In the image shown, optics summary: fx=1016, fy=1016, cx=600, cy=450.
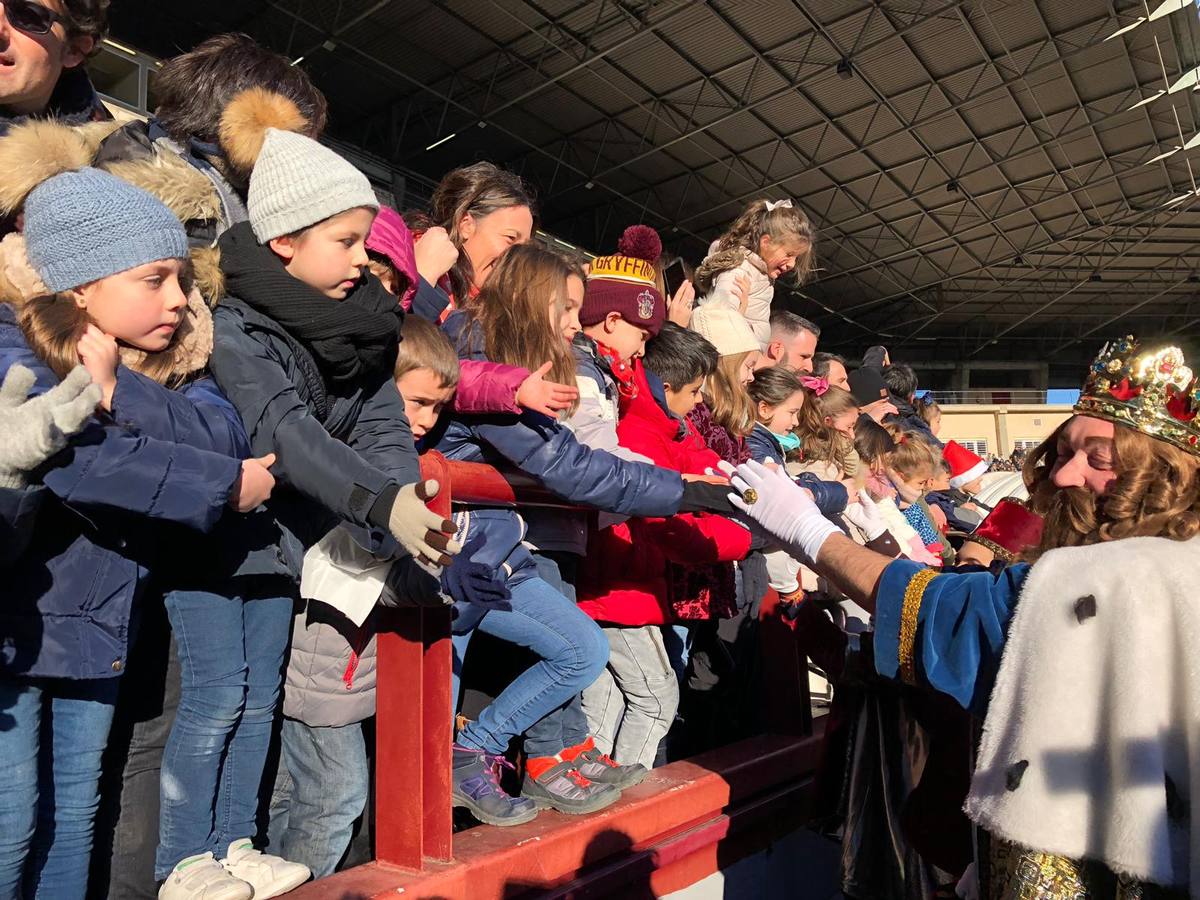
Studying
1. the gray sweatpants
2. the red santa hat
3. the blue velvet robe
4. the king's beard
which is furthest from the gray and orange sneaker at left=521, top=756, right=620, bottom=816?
the red santa hat

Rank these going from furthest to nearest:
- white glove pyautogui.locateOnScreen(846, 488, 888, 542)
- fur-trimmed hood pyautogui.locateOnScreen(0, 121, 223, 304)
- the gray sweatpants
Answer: white glove pyautogui.locateOnScreen(846, 488, 888, 542) < the gray sweatpants < fur-trimmed hood pyautogui.locateOnScreen(0, 121, 223, 304)

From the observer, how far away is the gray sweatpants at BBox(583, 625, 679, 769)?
324 cm

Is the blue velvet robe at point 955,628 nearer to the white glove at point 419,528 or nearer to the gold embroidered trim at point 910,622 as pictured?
the gold embroidered trim at point 910,622

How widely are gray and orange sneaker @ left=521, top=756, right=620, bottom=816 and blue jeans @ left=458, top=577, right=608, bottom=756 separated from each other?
0.05 meters

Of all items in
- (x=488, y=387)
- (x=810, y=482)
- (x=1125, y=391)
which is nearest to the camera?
(x=1125, y=391)

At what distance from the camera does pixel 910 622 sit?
2146 mm

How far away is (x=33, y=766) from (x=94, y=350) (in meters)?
0.70

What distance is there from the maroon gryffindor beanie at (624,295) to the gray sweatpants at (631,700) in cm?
111

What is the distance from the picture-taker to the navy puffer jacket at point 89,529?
1.63m

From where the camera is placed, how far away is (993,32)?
17.7m

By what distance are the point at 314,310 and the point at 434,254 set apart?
3.84 ft

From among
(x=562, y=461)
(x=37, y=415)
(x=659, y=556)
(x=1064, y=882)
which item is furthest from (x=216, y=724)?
(x=659, y=556)

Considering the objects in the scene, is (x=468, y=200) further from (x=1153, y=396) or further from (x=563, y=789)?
(x=1153, y=396)

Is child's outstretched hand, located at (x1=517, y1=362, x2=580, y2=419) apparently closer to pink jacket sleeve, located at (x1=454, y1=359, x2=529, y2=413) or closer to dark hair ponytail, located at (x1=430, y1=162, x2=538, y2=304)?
pink jacket sleeve, located at (x1=454, y1=359, x2=529, y2=413)
